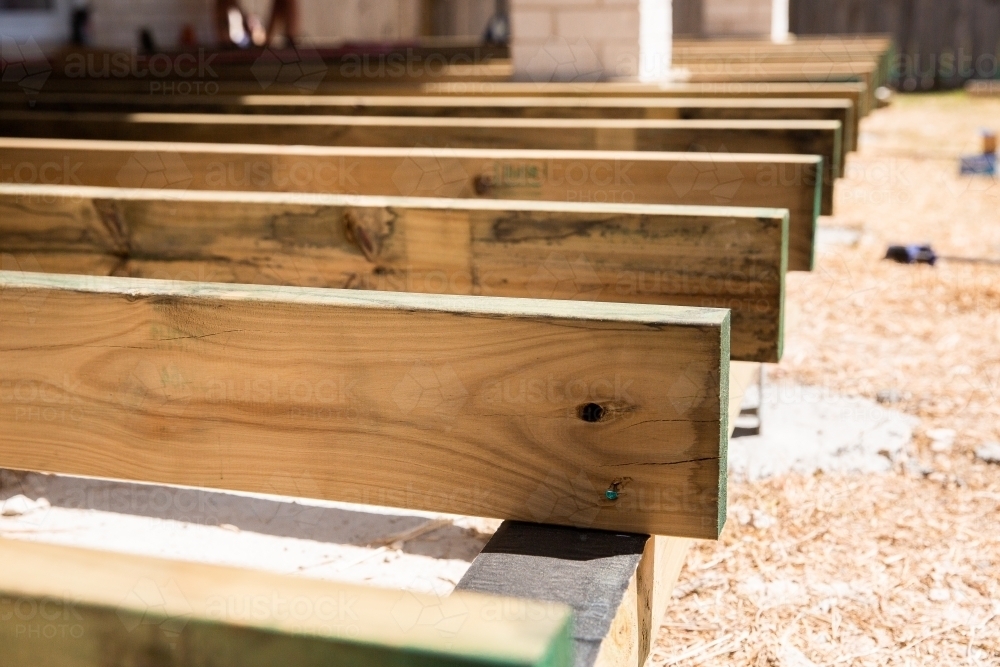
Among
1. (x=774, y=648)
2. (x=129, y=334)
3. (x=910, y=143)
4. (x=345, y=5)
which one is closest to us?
(x=129, y=334)

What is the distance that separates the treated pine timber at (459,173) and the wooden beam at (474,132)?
1.13 feet

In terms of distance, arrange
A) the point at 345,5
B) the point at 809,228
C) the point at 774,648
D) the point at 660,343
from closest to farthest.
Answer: the point at 660,343 → the point at 774,648 → the point at 809,228 → the point at 345,5

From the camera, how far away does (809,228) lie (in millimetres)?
2613

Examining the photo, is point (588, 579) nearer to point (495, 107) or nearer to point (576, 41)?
point (495, 107)

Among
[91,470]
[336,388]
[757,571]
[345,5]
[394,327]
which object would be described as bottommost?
[757,571]

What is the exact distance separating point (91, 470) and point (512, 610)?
3.62ft

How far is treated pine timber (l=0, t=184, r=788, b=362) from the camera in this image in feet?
6.94

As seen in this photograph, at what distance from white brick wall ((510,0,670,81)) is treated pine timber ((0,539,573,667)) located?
16.7 feet

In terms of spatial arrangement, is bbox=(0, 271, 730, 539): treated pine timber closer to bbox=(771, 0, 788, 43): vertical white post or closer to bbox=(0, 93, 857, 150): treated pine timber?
bbox=(0, 93, 857, 150): treated pine timber

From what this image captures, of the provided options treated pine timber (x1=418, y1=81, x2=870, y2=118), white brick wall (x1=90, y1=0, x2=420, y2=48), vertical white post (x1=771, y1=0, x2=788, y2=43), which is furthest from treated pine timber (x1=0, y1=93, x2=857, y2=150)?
white brick wall (x1=90, y1=0, x2=420, y2=48)

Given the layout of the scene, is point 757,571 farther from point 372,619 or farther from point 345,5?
point 345,5

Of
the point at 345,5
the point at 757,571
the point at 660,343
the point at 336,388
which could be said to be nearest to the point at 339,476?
the point at 336,388

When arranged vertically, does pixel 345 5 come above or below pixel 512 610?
above

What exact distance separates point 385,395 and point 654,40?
4.89 metres
